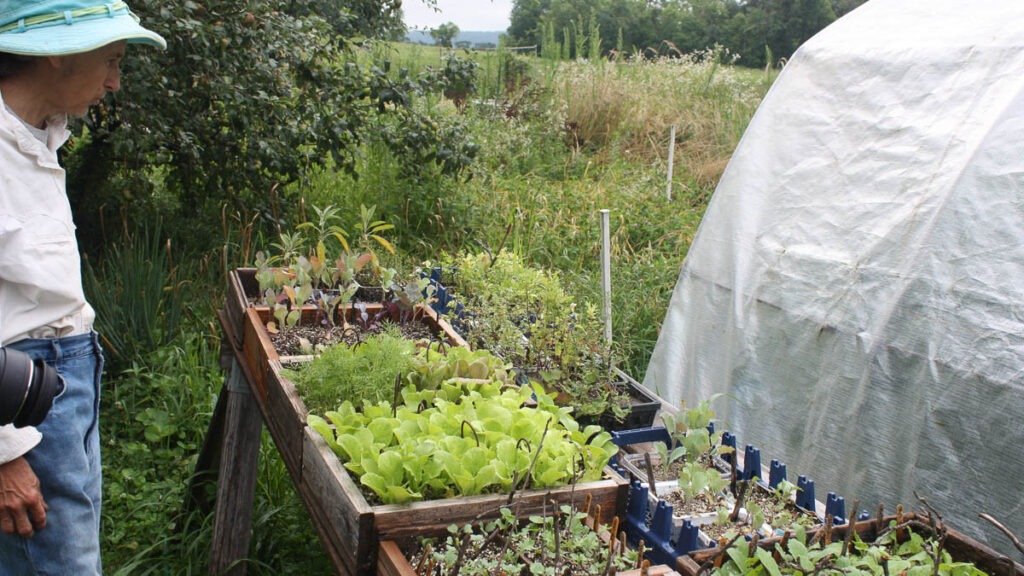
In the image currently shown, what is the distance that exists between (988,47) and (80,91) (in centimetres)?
307

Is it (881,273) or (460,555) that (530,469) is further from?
(881,273)

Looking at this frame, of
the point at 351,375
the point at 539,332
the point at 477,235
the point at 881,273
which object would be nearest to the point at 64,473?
the point at 351,375

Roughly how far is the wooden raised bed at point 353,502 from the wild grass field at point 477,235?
4.47 ft

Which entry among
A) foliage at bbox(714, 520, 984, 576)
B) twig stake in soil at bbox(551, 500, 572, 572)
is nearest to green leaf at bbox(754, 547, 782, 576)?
foliage at bbox(714, 520, 984, 576)

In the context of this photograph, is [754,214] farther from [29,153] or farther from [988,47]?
[29,153]

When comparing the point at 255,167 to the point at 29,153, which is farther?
the point at 255,167

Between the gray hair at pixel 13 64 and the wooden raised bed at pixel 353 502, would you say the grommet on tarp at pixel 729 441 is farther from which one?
the gray hair at pixel 13 64

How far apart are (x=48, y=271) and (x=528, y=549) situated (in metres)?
1.20

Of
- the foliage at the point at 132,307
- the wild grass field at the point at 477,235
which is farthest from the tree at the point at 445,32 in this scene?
the foliage at the point at 132,307

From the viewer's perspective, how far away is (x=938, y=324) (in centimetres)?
291

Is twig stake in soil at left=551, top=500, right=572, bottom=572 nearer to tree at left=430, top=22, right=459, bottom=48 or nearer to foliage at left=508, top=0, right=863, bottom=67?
tree at left=430, top=22, right=459, bottom=48

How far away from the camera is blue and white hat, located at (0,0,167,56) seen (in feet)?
6.07

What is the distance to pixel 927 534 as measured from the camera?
1.83 metres

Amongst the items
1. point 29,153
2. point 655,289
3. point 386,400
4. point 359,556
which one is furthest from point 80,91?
point 655,289
